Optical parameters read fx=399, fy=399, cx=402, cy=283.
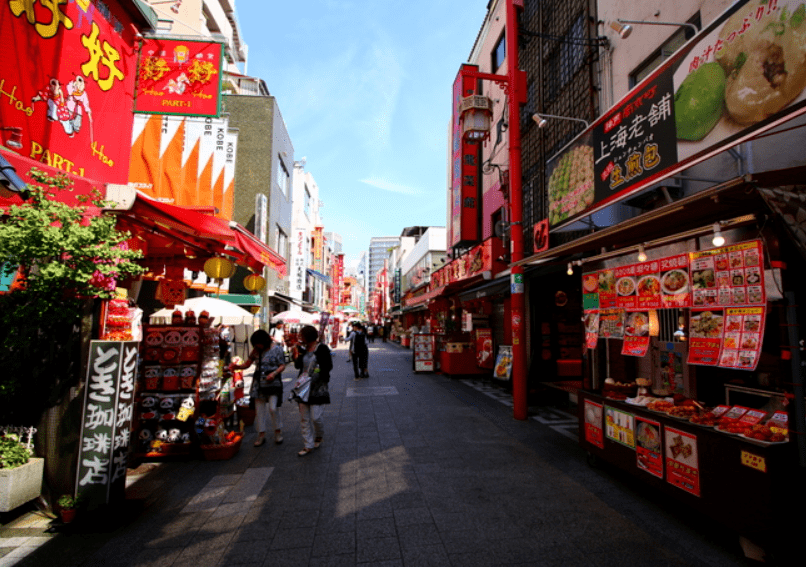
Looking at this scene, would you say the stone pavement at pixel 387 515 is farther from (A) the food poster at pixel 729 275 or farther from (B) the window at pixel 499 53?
(B) the window at pixel 499 53

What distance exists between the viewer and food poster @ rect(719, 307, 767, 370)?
11.5 ft

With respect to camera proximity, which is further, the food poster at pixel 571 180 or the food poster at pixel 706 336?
the food poster at pixel 571 180

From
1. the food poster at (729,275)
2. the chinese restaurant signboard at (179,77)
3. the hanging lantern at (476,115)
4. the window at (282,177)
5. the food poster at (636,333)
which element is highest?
the window at (282,177)

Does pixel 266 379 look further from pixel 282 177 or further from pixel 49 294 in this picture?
pixel 282 177

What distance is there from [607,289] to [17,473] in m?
7.05

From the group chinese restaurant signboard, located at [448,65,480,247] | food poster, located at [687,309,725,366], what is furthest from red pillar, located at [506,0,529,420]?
chinese restaurant signboard, located at [448,65,480,247]

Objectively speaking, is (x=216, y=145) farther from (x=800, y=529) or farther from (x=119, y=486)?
(x=800, y=529)

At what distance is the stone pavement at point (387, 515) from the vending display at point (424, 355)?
9.48 meters

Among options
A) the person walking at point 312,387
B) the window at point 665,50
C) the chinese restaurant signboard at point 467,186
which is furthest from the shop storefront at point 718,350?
the chinese restaurant signboard at point 467,186

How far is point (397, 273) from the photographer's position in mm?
57594

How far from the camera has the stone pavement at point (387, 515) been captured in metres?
3.41

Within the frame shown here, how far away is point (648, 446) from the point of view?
4.51 m

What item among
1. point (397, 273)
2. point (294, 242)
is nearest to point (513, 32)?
point (294, 242)

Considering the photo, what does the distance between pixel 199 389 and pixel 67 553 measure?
2839 mm
